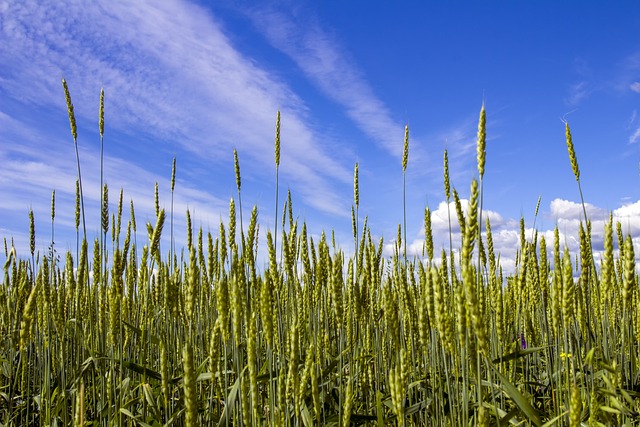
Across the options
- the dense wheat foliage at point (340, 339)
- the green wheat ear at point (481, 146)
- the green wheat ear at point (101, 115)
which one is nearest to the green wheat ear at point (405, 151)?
the dense wheat foliage at point (340, 339)

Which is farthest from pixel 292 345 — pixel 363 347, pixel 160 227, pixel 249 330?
pixel 363 347

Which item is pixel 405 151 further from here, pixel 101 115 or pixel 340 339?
pixel 101 115

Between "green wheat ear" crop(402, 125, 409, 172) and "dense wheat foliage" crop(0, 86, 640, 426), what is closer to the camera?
"dense wheat foliage" crop(0, 86, 640, 426)

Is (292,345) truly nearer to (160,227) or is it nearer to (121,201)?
(160,227)

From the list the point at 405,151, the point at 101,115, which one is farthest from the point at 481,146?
the point at 101,115

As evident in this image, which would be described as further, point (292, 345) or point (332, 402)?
point (332, 402)

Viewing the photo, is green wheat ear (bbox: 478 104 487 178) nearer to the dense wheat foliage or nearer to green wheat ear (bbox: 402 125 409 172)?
the dense wheat foliage

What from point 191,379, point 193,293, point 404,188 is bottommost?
point 191,379

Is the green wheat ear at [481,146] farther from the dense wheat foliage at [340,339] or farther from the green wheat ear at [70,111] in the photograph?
the green wheat ear at [70,111]

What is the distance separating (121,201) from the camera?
3037 millimetres

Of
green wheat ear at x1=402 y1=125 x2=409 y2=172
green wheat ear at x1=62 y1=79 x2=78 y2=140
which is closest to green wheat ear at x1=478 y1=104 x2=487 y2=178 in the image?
green wheat ear at x1=402 y1=125 x2=409 y2=172

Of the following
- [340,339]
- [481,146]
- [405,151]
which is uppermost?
[405,151]

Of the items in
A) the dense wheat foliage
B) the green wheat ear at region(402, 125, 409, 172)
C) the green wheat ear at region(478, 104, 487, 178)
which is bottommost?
the dense wheat foliage

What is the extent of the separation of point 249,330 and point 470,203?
64 cm
